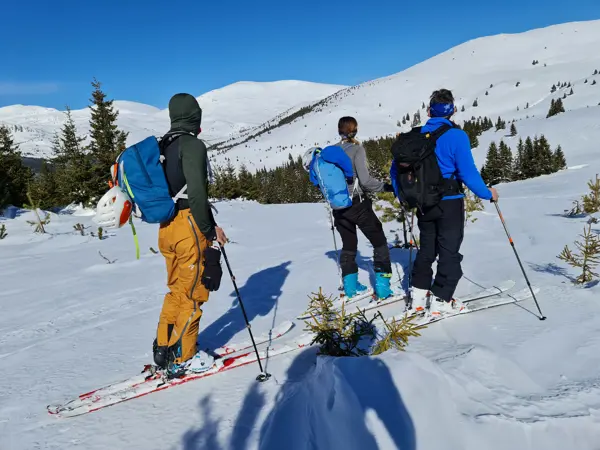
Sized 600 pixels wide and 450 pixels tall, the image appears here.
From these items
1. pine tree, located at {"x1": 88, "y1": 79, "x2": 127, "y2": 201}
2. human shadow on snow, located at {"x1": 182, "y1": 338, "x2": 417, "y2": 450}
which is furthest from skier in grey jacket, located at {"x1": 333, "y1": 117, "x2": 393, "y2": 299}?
pine tree, located at {"x1": 88, "y1": 79, "x2": 127, "y2": 201}

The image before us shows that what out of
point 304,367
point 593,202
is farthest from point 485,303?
Answer: point 593,202

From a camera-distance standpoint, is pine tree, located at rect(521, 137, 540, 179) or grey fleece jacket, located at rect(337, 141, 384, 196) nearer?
grey fleece jacket, located at rect(337, 141, 384, 196)

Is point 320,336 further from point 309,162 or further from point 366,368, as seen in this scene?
point 309,162

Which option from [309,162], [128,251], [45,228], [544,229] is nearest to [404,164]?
[309,162]

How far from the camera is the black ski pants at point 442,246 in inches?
143

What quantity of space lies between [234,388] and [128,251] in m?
6.48

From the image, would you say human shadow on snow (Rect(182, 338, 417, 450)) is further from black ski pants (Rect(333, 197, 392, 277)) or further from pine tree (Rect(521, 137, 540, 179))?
pine tree (Rect(521, 137, 540, 179))

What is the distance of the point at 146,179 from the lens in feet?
9.82

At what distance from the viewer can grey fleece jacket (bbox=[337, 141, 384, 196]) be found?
14.2ft

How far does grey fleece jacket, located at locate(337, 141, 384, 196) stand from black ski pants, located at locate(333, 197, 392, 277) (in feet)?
0.75

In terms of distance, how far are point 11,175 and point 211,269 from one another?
2263 cm

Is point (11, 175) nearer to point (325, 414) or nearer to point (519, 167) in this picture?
point (325, 414)

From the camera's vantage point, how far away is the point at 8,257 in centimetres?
824

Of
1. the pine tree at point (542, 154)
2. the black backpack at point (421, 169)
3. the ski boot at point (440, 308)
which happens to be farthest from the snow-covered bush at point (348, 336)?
the pine tree at point (542, 154)
